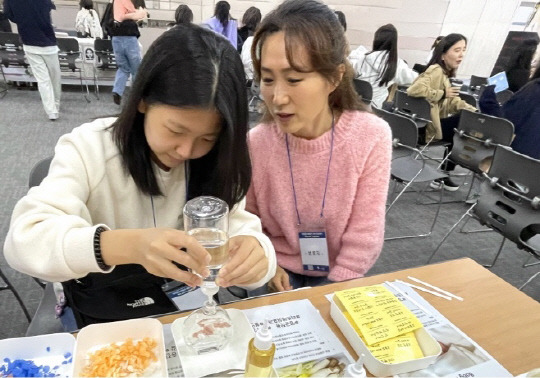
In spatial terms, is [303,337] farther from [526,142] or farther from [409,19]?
[409,19]

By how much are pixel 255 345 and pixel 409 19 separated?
7354 mm

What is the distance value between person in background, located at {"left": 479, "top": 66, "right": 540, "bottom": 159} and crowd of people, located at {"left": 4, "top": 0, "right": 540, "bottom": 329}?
1746 millimetres

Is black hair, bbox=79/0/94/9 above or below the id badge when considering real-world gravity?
above

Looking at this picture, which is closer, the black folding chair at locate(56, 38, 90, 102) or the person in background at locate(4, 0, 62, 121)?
the person in background at locate(4, 0, 62, 121)

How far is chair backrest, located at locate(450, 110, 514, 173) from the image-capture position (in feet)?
7.72

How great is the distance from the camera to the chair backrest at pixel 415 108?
3.09 metres

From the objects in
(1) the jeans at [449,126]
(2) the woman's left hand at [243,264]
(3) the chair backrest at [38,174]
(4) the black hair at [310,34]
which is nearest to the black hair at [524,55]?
(1) the jeans at [449,126]

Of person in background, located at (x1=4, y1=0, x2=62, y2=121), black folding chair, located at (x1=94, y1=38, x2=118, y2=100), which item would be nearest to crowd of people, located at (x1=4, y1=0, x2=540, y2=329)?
person in background, located at (x1=4, y1=0, x2=62, y2=121)

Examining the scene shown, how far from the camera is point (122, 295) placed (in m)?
0.90

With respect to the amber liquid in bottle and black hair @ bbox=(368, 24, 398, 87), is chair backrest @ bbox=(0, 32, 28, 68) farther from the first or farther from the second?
the amber liquid in bottle

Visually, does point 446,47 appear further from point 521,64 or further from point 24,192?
point 24,192

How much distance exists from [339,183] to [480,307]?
541mm

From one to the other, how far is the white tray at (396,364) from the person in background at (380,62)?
3.10 m

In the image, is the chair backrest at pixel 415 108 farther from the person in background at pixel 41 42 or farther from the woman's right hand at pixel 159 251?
the person in background at pixel 41 42
